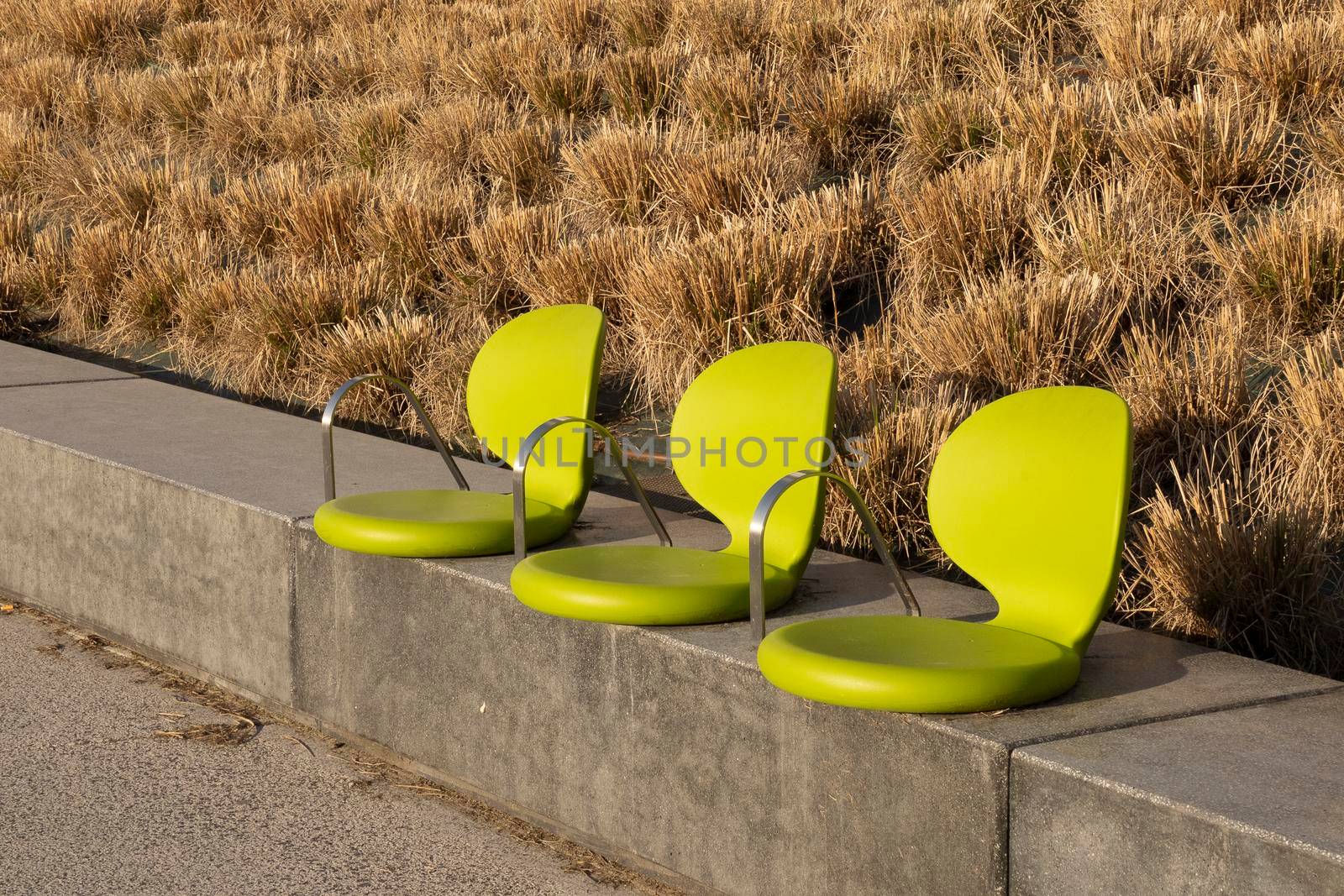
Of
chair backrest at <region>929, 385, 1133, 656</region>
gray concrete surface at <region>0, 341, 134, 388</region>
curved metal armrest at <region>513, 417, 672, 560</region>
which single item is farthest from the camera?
gray concrete surface at <region>0, 341, 134, 388</region>

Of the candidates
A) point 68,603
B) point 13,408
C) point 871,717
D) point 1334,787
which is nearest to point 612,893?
point 871,717

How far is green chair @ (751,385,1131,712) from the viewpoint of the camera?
9.19 feet

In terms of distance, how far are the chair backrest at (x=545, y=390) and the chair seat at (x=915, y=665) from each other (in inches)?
49.8

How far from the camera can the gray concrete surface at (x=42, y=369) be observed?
6.57 meters

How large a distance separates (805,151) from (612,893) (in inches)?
189

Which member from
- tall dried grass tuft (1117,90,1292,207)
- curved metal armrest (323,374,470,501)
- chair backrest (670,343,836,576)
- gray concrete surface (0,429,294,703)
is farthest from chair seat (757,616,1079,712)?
tall dried grass tuft (1117,90,1292,207)

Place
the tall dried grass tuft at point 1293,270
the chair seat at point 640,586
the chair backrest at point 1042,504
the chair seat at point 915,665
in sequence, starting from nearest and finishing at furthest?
the chair seat at point 915,665 → the chair backrest at point 1042,504 → the chair seat at point 640,586 → the tall dried grass tuft at point 1293,270

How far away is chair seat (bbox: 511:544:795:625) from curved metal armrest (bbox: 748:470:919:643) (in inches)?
6.4

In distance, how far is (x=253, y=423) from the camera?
5789 mm

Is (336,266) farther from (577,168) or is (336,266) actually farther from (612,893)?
(612,893)

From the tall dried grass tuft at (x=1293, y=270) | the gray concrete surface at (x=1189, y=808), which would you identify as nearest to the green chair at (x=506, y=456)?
the gray concrete surface at (x=1189, y=808)

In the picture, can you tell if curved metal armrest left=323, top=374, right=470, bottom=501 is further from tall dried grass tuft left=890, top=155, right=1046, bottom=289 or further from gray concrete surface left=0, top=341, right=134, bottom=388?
gray concrete surface left=0, top=341, right=134, bottom=388

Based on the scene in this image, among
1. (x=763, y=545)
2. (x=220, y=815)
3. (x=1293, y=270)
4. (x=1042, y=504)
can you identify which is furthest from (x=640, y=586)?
(x=1293, y=270)

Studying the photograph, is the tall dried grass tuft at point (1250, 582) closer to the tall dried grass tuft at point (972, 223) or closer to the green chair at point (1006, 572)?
the green chair at point (1006, 572)
